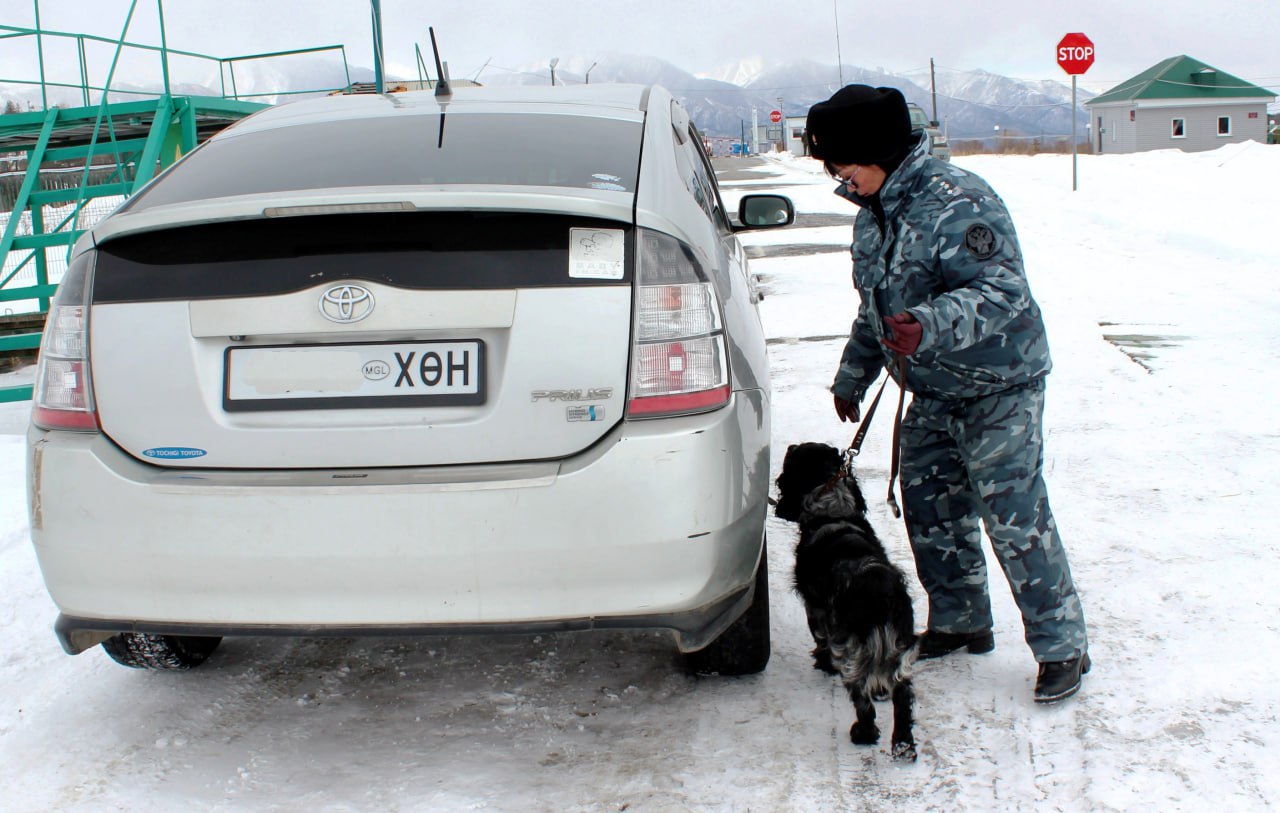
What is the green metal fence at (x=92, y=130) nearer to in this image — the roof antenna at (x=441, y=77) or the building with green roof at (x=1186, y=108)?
the roof antenna at (x=441, y=77)

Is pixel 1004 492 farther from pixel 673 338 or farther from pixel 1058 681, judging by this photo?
pixel 673 338

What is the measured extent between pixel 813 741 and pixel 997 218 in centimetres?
142

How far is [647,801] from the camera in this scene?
260cm

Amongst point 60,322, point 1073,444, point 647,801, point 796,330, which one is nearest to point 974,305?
point 647,801

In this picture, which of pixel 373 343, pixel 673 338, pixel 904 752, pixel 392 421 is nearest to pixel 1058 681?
pixel 904 752

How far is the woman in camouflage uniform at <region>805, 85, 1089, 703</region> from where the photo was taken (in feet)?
9.00

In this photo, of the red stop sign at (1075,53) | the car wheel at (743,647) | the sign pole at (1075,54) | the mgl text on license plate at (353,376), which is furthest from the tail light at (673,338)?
the red stop sign at (1075,53)

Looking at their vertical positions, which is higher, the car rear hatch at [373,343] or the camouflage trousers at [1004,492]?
the car rear hatch at [373,343]

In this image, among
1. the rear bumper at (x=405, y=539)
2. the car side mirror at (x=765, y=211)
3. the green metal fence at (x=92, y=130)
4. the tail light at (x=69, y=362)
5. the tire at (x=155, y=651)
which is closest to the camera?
the rear bumper at (x=405, y=539)

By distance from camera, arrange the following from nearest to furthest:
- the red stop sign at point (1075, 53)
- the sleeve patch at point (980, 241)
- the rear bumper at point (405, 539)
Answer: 1. the rear bumper at point (405, 539)
2. the sleeve patch at point (980, 241)
3. the red stop sign at point (1075, 53)

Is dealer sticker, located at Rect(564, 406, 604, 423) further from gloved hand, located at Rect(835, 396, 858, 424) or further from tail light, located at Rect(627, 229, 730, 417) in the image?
gloved hand, located at Rect(835, 396, 858, 424)

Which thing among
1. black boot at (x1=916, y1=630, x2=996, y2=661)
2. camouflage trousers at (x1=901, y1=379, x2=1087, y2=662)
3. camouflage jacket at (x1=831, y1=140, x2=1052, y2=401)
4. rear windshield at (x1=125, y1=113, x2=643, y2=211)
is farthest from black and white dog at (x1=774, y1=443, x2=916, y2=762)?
rear windshield at (x1=125, y1=113, x2=643, y2=211)

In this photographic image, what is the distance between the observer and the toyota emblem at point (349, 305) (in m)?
2.44

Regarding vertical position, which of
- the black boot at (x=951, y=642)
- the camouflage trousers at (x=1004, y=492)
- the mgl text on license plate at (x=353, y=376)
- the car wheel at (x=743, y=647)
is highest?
the mgl text on license plate at (x=353, y=376)
